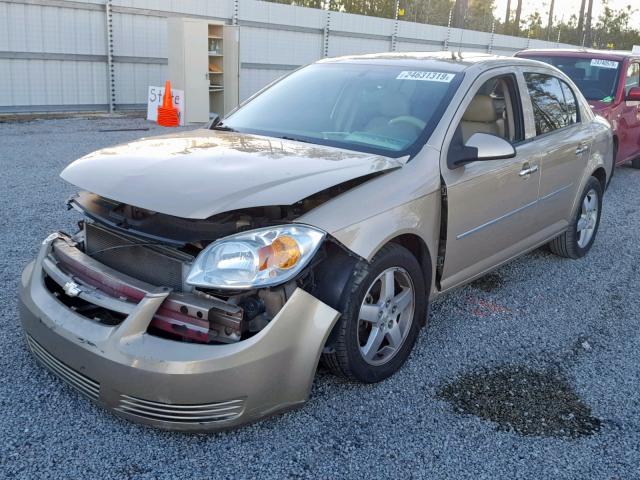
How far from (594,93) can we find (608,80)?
1.01 feet

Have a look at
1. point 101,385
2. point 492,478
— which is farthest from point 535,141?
point 101,385

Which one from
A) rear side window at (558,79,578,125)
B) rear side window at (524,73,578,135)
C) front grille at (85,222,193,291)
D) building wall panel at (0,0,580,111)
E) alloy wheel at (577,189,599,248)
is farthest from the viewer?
building wall panel at (0,0,580,111)

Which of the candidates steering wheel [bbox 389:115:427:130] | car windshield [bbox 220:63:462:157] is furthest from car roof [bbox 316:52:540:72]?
steering wheel [bbox 389:115:427:130]

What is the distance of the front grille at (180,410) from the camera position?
100 inches

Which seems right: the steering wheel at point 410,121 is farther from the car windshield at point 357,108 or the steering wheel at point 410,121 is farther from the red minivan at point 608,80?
the red minivan at point 608,80

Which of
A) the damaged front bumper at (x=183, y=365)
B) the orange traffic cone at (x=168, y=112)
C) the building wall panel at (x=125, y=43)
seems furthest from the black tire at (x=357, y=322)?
the building wall panel at (x=125, y=43)

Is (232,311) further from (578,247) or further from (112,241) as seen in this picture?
(578,247)

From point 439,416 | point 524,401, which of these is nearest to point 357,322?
point 439,416

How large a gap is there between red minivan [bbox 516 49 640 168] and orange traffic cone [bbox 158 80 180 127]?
7096mm

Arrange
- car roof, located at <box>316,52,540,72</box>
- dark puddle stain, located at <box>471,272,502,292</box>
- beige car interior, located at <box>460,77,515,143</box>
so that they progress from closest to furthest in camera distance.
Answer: beige car interior, located at <box>460,77,515,143</box> → car roof, located at <box>316,52,540,72</box> → dark puddle stain, located at <box>471,272,502,292</box>

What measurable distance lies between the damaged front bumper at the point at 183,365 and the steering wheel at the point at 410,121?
4.51 feet

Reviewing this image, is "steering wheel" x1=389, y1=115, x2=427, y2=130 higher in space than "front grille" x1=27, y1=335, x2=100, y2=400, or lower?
higher

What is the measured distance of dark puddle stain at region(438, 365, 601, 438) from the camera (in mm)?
3018

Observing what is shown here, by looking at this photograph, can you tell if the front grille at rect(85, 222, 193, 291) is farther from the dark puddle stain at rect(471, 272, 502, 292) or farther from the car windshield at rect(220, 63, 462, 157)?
the dark puddle stain at rect(471, 272, 502, 292)
